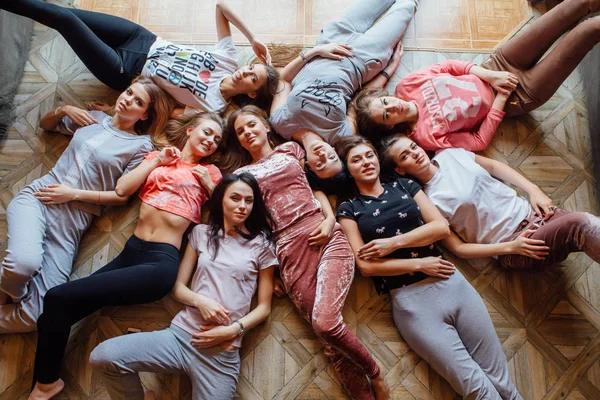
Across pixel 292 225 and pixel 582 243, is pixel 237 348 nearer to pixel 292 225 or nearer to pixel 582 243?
pixel 292 225

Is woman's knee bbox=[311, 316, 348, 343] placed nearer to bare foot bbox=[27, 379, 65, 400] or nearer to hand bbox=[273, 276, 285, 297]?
hand bbox=[273, 276, 285, 297]

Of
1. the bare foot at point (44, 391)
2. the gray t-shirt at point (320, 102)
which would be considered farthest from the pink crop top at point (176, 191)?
the bare foot at point (44, 391)

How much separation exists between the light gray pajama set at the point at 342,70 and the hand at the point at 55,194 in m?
0.83

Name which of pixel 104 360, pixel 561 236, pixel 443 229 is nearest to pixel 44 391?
pixel 104 360

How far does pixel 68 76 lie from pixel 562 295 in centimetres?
228

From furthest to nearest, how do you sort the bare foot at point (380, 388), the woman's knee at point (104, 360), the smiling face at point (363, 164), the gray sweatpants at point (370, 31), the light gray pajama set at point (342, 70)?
1. the gray sweatpants at point (370, 31)
2. the light gray pajama set at point (342, 70)
3. the smiling face at point (363, 164)
4. the bare foot at point (380, 388)
5. the woman's knee at point (104, 360)

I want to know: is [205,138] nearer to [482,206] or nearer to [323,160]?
[323,160]

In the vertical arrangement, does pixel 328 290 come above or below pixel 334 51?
below

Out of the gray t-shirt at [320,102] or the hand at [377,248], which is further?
the gray t-shirt at [320,102]

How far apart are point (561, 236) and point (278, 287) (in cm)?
103

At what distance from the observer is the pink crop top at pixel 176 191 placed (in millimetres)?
1710

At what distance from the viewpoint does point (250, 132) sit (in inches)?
69.6

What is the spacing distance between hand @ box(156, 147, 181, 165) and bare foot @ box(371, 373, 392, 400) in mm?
1112

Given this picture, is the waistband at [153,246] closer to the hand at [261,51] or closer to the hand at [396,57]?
the hand at [261,51]
